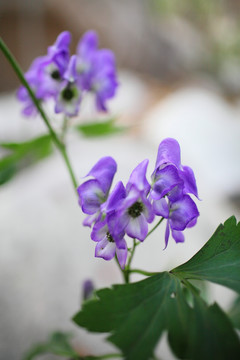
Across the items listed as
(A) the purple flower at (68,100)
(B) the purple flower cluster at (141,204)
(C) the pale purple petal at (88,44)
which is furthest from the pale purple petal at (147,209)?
(C) the pale purple petal at (88,44)

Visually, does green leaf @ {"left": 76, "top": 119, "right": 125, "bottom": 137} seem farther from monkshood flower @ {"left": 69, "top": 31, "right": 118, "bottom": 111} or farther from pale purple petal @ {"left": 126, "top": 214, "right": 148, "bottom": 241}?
pale purple petal @ {"left": 126, "top": 214, "right": 148, "bottom": 241}

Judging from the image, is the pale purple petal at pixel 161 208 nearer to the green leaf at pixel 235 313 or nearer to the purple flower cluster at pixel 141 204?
the purple flower cluster at pixel 141 204

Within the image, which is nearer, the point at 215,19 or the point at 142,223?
the point at 142,223

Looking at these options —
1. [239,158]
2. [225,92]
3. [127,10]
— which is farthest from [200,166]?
[127,10]

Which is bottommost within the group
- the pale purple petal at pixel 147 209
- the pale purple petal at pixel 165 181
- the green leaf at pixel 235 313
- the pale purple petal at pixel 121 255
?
the green leaf at pixel 235 313

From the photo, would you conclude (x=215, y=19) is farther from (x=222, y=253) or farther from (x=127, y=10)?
(x=222, y=253)

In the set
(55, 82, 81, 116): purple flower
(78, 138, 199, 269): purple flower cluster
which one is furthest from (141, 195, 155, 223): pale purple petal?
(55, 82, 81, 116): purple flower
